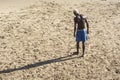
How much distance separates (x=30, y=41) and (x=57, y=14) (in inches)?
116

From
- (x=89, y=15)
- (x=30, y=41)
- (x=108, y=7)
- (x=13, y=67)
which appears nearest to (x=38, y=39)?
(x=30, y=41)

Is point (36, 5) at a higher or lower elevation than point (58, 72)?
higher

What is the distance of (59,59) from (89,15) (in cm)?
426

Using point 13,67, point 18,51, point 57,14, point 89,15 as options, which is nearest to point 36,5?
point 57,14

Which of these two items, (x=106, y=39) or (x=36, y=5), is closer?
(x=106, y=39)

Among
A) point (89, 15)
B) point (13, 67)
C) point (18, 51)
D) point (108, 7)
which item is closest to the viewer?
point (13, 67)

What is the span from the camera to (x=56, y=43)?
34.7ft

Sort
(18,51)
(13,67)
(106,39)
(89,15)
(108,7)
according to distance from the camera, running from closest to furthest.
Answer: (13,67) < (18,51) < (106,39) < (89,15) < (108,7)

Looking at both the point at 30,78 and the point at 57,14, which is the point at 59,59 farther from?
the point at 57,14

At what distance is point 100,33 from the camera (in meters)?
11.3

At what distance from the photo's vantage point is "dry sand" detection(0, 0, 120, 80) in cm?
882

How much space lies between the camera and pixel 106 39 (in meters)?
10.8

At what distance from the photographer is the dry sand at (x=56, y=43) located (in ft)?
28.9

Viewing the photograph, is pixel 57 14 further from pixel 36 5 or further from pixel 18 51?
pixel 18 51
